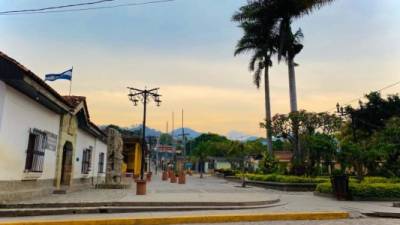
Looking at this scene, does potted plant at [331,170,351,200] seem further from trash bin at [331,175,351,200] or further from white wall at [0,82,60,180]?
white wall at [0,82,60,180]

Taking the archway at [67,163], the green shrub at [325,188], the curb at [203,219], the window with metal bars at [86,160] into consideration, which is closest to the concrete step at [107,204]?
the curb at [203,219]

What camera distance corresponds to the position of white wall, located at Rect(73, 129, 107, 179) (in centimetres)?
1970

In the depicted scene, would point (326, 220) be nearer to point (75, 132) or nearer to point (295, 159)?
point (75, 132)

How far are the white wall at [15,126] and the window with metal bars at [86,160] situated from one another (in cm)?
688

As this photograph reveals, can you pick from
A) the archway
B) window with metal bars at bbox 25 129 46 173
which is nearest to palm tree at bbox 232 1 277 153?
the archway

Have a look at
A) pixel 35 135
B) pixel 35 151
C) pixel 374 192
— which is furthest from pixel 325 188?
pixel 35 135

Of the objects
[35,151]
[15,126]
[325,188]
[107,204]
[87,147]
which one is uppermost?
[87,147]

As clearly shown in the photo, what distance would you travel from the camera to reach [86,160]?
2156 centimetres

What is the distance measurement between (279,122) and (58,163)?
622 inches

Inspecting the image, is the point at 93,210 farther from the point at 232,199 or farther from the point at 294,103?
the point at 294,103

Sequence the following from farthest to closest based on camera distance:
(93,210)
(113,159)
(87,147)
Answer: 1. (113,159)
2. (87,147)
3. (93,210)

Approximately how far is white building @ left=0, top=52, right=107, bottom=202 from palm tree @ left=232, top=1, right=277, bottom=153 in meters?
14.8

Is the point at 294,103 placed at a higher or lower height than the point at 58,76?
higher

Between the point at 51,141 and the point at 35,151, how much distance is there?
5.26ft
